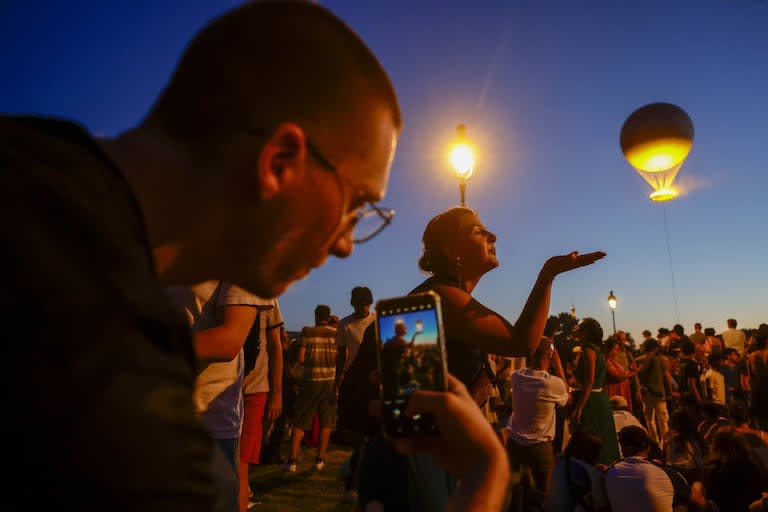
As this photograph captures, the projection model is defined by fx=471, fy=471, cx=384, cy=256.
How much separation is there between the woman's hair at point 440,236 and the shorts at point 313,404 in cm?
589

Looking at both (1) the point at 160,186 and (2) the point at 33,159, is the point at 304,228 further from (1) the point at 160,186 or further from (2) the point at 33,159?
(2) the point at 33,159

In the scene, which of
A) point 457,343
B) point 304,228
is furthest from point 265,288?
point 457,343

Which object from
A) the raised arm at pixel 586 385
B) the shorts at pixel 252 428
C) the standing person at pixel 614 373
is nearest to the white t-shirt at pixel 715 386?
the standing person at pixel 614 373

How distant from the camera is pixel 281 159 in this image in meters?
1.04

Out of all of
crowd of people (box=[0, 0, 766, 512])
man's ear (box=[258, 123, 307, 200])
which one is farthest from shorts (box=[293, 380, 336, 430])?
man's ear (box=[258, 123, 307, 200])

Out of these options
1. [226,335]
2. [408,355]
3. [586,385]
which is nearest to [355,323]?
[586,385]

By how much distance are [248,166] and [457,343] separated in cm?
181

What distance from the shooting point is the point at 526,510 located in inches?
197

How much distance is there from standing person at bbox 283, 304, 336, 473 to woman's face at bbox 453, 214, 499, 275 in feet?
19.2

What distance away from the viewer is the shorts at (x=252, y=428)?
4191 millimetres

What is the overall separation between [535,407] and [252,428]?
3.48 metres

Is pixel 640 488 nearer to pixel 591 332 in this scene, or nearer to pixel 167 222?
pixel 591 332

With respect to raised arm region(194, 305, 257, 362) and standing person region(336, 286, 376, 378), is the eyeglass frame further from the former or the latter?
standing person region(336, 286, 376, 378)

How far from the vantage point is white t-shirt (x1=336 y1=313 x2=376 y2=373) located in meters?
6.47
